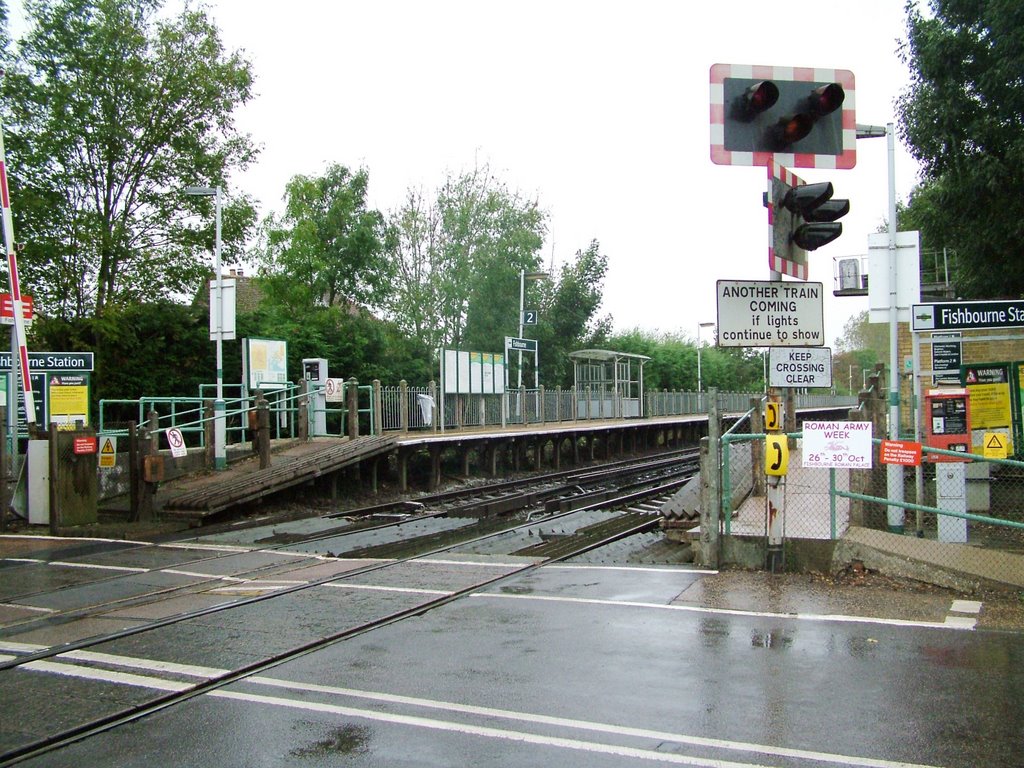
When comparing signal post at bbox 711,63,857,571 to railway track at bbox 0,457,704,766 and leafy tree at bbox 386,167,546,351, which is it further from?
leafy tree at bbox 386,167,546,351

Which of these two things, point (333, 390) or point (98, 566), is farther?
point (333, 390)

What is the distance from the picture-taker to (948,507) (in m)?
10.4

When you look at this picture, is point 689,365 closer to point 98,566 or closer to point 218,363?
point 218,363

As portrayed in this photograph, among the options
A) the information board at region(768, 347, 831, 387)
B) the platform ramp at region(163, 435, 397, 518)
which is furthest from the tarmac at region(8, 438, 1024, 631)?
the platform ramp at region(163, 435, 397, 518)

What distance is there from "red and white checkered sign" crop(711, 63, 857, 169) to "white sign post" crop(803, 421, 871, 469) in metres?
2.61

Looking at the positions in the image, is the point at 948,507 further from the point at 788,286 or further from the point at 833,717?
the point at 833,717

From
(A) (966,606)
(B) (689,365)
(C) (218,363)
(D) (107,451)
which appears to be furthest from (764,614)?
(B) (689,365)

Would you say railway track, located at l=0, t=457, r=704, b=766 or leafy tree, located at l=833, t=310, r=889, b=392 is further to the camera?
leafy tree, located at l=833, t=310, r=889, b=392

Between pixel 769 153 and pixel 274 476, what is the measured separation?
37.4 ft

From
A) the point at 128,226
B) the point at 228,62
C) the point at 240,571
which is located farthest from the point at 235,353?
the point at 240,571

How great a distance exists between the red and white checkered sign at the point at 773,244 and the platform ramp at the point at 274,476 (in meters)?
10.2

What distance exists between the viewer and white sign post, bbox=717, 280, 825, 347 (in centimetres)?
916

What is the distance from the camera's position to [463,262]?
41.2 metres

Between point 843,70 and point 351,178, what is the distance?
29015mm
